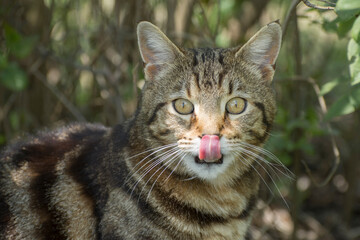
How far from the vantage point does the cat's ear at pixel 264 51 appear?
290 centimetres

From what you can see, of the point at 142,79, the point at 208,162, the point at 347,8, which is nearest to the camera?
the point at 347,8

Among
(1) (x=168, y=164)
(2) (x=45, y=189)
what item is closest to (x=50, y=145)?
(2) (x=45, y=189)

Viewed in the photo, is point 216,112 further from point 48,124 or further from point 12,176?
point 48,124

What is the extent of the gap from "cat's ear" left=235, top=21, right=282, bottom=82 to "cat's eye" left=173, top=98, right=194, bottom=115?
44 cm

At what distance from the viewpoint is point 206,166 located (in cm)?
270

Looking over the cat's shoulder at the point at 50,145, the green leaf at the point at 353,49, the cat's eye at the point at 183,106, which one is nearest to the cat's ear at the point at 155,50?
the cat's eye at the point at 183,106

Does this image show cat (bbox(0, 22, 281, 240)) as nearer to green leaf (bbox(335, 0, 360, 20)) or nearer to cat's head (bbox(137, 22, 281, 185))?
cat's head (bbox(137, 22, 281, 185))

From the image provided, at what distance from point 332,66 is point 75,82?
283 centimetres

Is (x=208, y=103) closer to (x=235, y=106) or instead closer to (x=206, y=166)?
(x=235, y=106)

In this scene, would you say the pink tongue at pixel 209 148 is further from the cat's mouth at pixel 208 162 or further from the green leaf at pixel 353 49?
the green leaf at pixel 353 49

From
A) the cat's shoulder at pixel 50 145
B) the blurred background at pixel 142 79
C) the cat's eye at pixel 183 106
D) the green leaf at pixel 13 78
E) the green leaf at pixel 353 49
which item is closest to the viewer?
the green leaf at pixel 353 49

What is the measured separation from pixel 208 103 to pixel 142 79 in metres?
1.76

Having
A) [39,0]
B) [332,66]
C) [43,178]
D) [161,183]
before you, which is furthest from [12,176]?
[332,66]

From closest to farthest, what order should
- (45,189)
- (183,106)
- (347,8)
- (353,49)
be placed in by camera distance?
(347,8), (353,49), (183,106), (45,189)
